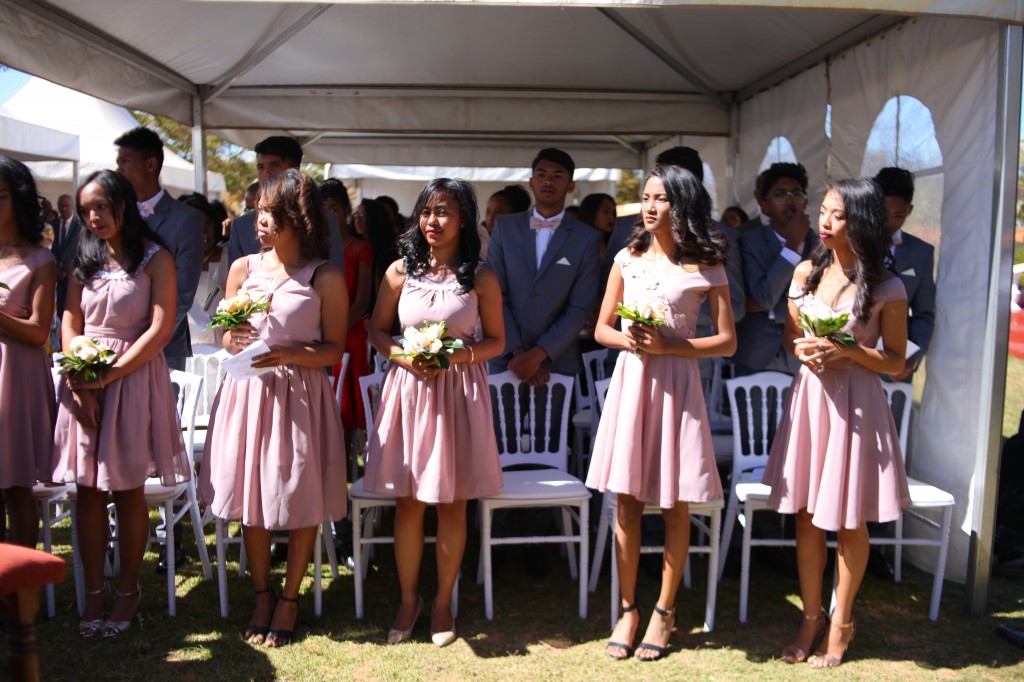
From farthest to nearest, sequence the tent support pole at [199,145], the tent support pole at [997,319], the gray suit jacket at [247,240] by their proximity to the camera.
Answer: the tent support pole at [199,145] < the gray suit jacket at [247,240] < the tent support pole at [997,319]

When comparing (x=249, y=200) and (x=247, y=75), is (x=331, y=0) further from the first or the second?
(x=247, y=75)

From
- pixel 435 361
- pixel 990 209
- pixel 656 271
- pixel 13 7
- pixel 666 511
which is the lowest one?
pixel 666 511

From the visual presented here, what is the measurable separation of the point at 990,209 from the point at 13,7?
5296 mm

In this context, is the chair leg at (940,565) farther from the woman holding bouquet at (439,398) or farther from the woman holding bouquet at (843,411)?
the woman holding bouquet at (439,398)

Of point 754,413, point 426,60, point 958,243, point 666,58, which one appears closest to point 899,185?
A: point 958,243

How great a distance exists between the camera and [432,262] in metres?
4.20

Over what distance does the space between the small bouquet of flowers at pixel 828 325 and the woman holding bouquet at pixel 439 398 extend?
136 cm

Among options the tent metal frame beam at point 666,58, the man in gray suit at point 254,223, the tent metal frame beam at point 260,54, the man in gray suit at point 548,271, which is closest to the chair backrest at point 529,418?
the man in gray suit at point 548,271

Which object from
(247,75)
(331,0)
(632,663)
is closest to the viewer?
(331,0)

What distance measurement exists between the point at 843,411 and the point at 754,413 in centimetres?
113

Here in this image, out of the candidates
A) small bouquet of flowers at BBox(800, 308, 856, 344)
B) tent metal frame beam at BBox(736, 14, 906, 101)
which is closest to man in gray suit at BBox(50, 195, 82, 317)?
small bouquet of flowers at BBox(800, 308, 856, 344)

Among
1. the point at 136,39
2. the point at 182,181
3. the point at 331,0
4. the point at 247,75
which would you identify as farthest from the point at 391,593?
the point at 182,181

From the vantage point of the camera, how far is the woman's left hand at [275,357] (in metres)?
3.77

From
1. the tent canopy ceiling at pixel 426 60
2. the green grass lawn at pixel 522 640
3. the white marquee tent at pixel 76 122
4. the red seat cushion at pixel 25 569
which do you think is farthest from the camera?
the white marquee tent at pixel 76 122
